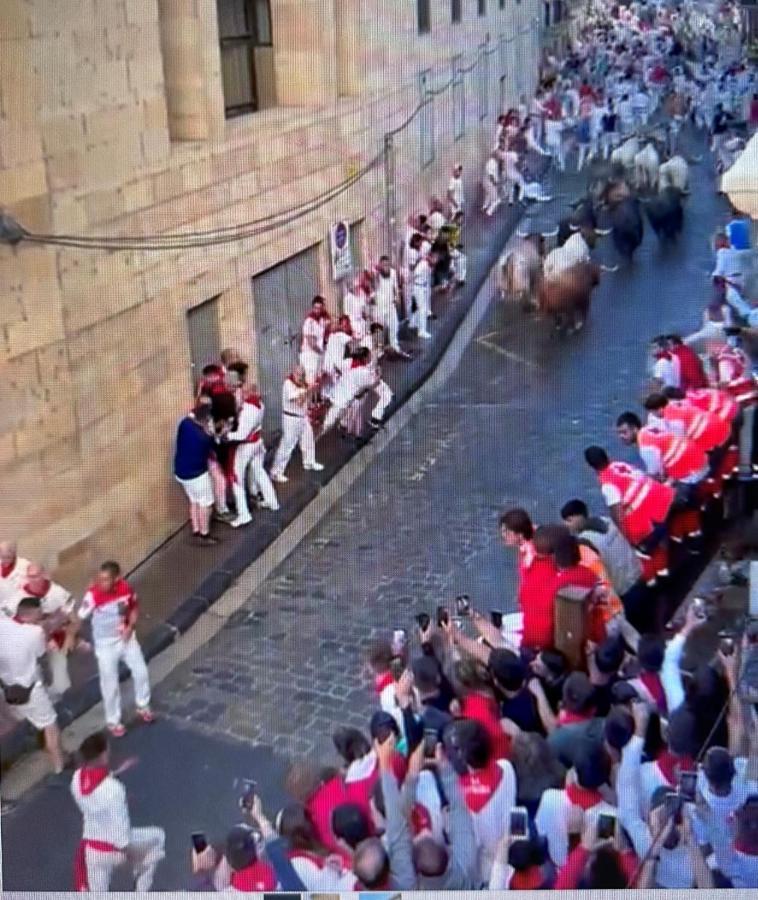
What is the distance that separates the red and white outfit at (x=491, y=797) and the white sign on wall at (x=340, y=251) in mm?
1956

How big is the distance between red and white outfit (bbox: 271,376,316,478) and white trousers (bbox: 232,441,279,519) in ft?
0.16

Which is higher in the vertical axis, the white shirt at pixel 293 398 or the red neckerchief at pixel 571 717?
the white shirt at pixel 293 398

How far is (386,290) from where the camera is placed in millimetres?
4750

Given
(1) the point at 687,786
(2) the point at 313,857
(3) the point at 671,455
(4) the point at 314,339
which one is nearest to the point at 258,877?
(2) the point at 313,857

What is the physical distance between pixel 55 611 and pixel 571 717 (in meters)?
1.43

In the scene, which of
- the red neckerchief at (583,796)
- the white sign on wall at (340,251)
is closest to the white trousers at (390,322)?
the white sign on wall at (340,251)

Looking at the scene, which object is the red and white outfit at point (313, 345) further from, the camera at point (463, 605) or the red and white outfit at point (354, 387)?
the camera at point (463, 605)

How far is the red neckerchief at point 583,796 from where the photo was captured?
3184 millimetres

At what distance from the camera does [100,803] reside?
138 inches

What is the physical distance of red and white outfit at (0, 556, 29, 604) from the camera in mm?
3814

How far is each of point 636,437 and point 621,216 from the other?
859mm

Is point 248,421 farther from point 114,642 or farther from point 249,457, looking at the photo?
point 114,642

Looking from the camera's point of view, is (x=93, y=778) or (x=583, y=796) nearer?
(x=583, y=796)

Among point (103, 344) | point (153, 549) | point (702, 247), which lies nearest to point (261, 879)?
point (153, 549)
